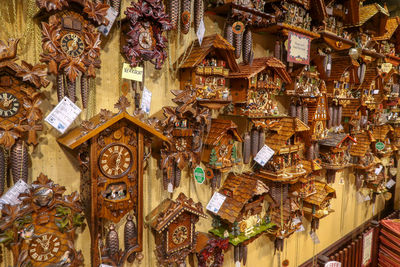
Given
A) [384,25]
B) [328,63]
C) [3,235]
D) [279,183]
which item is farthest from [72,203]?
[384,25]

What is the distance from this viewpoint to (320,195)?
2475 mm

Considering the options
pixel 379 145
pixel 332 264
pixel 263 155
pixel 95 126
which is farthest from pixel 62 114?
pixel 379 145

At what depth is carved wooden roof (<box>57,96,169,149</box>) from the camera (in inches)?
44.3

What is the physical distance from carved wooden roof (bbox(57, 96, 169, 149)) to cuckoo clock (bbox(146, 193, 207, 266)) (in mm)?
463

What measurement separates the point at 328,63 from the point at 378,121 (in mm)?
1428

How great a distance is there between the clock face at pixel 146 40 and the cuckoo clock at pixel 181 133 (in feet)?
0.82

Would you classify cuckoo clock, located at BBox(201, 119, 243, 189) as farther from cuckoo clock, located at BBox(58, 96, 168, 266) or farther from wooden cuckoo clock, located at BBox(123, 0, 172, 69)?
wooden cuckoo clock, located at BBox(123, 0, 172, 69)

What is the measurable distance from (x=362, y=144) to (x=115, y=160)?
2.77 metres

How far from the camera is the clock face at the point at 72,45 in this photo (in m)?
1.08

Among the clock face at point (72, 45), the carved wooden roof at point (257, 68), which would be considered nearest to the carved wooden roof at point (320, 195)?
the carved wooden roof at point (257, 68)

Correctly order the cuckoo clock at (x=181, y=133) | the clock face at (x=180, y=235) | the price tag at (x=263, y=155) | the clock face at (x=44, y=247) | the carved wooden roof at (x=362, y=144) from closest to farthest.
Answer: the clock face at (x=44, y=247), the cuckoo clock at (x=181, y=133), the clock face at (x=180, y=235), the price tag at (x=263, y=155), the carved wooden roof at (x=362, y=144)

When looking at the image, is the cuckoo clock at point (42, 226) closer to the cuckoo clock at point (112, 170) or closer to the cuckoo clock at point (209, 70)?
the cuckoo clock at point (112, 170)

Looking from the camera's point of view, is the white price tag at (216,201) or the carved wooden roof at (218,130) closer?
the carved wooden roof at (218,130)

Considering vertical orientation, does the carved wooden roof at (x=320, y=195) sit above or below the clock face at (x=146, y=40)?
below
